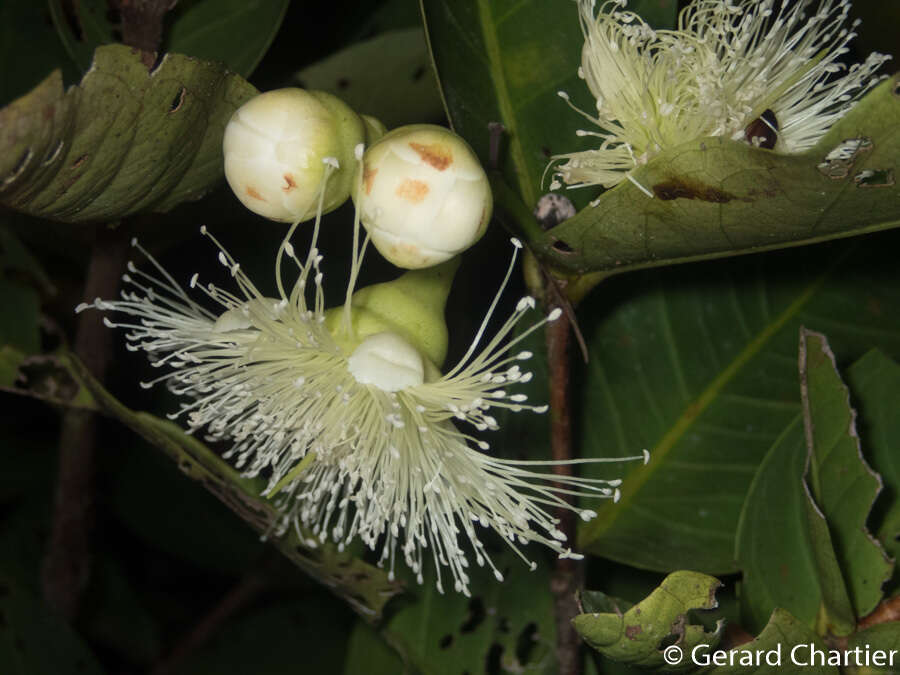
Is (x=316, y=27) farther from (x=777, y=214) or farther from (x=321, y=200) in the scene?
(x=777, y=214)

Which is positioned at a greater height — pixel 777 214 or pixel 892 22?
pixel 892 22

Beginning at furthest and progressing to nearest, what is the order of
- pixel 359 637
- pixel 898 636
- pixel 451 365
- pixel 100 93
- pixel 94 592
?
pixel 94 592 < pixel 359 637 < pixel 451 365 < pixel 898 636 < pixel 100 93

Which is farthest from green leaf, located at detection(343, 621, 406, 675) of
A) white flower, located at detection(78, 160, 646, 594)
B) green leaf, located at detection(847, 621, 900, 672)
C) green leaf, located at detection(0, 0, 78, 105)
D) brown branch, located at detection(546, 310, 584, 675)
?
green leaf, located at detection(0, 0, 78, 105)

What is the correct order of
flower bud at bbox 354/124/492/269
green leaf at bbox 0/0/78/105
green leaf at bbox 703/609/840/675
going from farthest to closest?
green leaf at bbox 0/0/78/105 < green leaf at bbox 703/609/840/675 < flower bud at bbox 354/124/492/269

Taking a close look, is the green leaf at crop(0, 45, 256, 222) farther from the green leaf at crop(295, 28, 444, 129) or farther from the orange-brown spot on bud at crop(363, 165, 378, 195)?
the green leaf at crop(295, 28, 444, 129)

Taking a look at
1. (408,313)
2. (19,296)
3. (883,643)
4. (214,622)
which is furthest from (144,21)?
(883,643)

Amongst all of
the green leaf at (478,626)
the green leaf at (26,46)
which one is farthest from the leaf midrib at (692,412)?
the green leaf at (26,46)

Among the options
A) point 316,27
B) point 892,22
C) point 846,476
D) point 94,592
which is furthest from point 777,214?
point 94,592
